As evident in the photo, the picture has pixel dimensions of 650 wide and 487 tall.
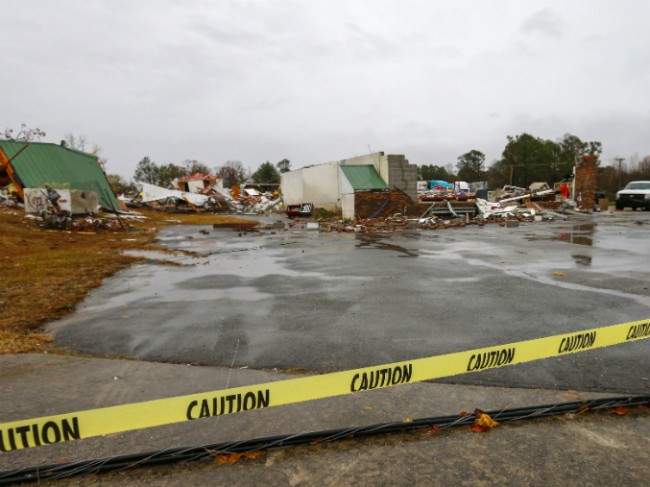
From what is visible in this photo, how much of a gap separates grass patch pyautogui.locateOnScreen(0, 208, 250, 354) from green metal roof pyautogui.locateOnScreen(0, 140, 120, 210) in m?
4.97

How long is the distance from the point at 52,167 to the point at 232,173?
7615 cm

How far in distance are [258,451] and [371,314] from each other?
2906 mm

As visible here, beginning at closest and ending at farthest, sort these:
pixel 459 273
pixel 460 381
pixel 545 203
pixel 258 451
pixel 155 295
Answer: pixel 258 451 < pixel 460 381 < pixel 155 295 < pixel 459 273 < pixel 545 203

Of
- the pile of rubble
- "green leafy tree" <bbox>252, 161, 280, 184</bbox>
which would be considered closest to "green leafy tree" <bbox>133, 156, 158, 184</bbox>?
"green leafy tree" <bbox>252, 161, 280, 184</bbox>

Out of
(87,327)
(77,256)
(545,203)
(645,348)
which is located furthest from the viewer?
(545,203)

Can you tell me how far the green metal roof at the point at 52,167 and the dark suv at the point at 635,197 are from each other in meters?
34.7

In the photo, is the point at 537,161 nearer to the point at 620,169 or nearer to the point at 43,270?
the point at 620,169

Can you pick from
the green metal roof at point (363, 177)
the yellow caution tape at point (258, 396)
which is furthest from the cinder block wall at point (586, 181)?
the yellow caution tape at point (258, 396)

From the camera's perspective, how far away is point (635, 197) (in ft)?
93.5

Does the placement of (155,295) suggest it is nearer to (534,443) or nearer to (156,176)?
(534,443)

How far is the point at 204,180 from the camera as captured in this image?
52156 mm

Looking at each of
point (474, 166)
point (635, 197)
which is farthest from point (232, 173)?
point (635, 197)

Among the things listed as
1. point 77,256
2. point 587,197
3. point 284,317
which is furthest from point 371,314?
point 587,197

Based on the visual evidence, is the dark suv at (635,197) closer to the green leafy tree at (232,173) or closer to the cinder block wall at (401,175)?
the cinder block wall at (401,175)
